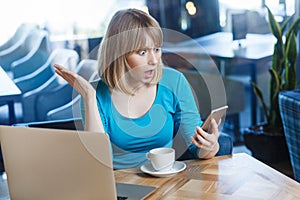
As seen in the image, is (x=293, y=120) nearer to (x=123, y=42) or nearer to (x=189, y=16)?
(x=123, y=42)

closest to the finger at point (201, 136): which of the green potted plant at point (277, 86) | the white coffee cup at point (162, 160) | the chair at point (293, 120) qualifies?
the white coffee cup at point (162, 160)

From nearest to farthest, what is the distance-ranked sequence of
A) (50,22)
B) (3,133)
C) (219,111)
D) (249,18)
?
(3,133) → (219,111) → (50,22) → (249,18)

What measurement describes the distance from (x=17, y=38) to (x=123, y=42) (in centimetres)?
164

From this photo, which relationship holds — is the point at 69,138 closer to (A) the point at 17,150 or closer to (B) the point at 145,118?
(A) the point at 17,150

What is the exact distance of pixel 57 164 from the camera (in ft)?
4.03

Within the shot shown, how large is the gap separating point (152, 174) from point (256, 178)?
1.05 feet

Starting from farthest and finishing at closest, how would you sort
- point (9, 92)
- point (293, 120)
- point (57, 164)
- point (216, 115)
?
point (9, 92), point (293, 120), point (216, 115), point (57, 164)

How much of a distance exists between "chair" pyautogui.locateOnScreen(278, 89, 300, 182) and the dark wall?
3.46ft

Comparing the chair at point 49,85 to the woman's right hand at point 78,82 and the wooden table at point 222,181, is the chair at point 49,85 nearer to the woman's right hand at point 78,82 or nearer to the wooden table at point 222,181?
the woman's right hand at point 78,82

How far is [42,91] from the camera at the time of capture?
3.30 meters

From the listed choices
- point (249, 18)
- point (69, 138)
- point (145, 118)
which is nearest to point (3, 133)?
point (69, 138)

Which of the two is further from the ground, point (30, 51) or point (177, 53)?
point (30, 51)

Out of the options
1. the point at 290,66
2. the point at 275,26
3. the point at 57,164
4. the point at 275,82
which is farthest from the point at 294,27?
the point at 57,164

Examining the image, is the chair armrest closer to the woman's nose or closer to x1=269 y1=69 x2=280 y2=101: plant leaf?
x1=269 y1=69 x2=280 y2=101: plant leaf
